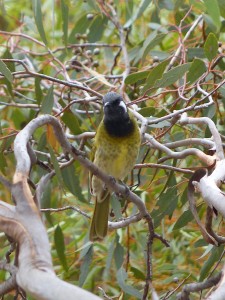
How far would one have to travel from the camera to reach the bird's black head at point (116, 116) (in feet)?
10.9

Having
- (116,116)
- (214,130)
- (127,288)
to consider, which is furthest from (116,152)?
(214,130)

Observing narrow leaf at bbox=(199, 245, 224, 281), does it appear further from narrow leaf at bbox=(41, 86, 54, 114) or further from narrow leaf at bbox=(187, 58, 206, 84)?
narrow leaf at bbox=(41, 86, 54, 114)

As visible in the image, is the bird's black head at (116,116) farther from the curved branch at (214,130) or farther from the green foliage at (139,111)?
the curved branch at (214,130)

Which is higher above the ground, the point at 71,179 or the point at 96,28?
the point at 96,28

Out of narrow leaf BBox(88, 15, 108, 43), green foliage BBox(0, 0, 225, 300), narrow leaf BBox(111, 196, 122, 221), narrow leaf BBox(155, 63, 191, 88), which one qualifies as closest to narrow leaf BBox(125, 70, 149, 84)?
green foliage BBox(0, 0, 225, 300)

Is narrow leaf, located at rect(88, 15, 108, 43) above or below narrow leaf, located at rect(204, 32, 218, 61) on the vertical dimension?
below

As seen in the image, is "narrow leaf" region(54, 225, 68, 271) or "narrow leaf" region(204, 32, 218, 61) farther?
"narrow leaf" region(54, 225, 68, 271)

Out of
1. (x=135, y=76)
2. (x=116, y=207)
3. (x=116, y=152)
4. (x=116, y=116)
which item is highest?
(x=135, y=76)

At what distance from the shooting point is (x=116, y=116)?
3414 millimetres

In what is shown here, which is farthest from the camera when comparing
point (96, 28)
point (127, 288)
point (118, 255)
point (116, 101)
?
point (96, 28)

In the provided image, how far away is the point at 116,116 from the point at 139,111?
0.10 m

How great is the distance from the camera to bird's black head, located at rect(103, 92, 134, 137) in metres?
3.33

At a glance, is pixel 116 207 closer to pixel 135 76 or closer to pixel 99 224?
pixel 99 224

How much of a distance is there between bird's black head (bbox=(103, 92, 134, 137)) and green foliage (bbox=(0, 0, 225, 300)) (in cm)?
8
